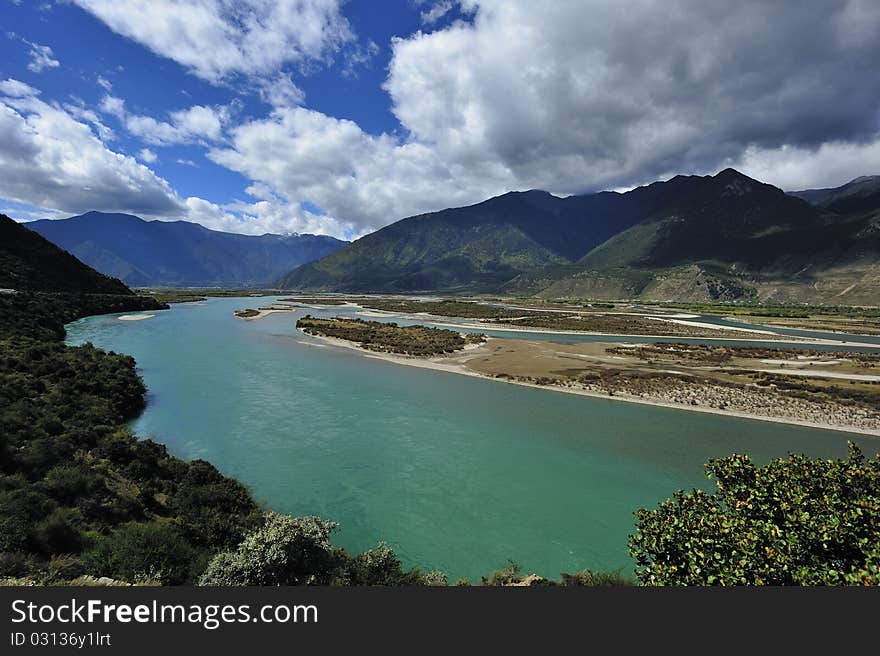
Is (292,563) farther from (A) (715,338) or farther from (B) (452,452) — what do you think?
(A) (715,338)

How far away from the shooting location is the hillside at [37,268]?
102000 mm

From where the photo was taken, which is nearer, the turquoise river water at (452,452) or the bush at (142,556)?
the bush at (142,556)

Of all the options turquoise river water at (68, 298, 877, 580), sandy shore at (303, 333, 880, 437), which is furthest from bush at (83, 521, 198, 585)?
sandy shore at (303, 333, 880, 437)

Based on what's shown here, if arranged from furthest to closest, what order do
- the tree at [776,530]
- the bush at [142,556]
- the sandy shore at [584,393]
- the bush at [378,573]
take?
1. the sandy shore at [584,393]
2. the bush at [378,573]
3. the bush at [142,556]
4. the tree at [776,530]

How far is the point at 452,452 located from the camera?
1049 inches

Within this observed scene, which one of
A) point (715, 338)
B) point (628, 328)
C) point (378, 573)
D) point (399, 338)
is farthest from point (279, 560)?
point (628, 328)

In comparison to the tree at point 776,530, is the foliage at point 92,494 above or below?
below

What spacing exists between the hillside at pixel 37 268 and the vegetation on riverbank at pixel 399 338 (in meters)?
78.6

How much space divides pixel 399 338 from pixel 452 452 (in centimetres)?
Answer: 5141

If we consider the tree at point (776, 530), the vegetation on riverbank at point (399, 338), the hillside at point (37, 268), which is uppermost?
the hillside at point (37, 268)

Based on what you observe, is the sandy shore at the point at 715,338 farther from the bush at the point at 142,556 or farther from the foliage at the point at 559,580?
the bush at the point at 142,556

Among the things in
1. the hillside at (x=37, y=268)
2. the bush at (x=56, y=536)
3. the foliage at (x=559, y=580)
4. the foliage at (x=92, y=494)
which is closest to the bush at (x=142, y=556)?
the foliage at (x=92, y=494)

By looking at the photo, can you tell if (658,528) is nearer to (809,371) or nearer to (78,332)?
(809,371)

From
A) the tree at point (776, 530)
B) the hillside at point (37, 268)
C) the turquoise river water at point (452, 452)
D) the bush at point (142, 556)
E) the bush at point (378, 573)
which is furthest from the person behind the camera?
the hillside at point (37, 268)
